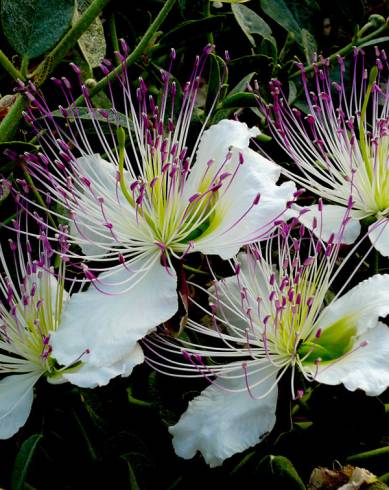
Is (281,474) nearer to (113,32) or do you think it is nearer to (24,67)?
(24,67)

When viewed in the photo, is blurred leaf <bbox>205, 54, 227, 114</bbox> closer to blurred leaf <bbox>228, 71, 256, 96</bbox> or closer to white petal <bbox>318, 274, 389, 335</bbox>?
blurred leaf <bbox>228, 71, 256, 96</bbox>

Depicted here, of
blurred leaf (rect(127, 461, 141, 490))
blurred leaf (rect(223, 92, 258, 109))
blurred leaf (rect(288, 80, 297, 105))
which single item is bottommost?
blurred leaf (rect(127, 461, 141, 490))

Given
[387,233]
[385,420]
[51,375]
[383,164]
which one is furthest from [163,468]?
[383,164]

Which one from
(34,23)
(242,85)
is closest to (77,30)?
(34,23)

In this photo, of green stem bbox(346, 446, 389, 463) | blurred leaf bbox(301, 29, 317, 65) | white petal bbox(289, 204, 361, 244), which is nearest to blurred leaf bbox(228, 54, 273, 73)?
blurred leaf bbox(301, 29, 317, 65)

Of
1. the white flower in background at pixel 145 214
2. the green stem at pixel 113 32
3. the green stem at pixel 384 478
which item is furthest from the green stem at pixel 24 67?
the green stem at pixel 384 478

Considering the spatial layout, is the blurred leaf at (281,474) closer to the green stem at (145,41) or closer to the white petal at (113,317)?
the white petal at (113,317)
